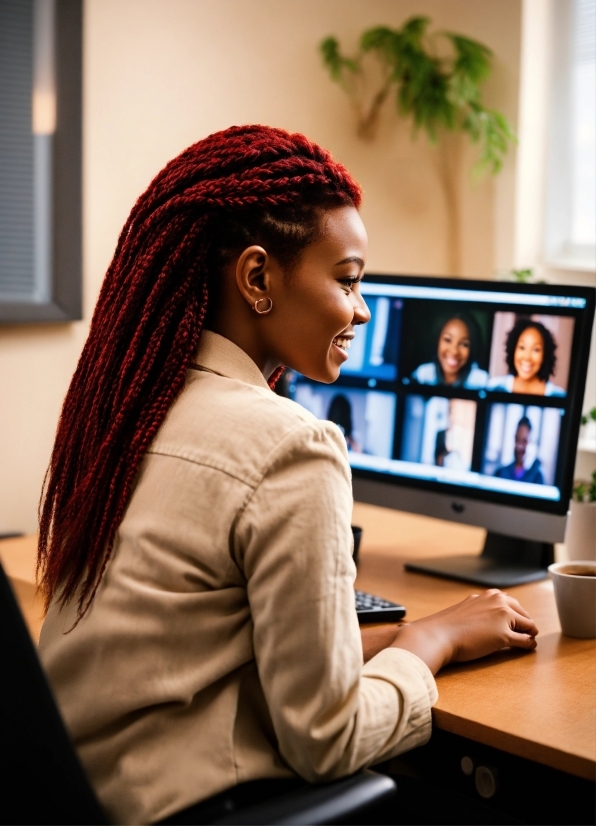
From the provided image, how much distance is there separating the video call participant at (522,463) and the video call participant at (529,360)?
2.2 inches

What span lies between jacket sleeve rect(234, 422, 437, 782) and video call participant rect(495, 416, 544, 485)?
707 mm

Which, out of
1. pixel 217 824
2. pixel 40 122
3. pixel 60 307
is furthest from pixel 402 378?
pixel 217 824

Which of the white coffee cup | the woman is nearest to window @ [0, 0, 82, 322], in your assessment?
the woman

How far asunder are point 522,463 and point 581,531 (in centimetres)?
16

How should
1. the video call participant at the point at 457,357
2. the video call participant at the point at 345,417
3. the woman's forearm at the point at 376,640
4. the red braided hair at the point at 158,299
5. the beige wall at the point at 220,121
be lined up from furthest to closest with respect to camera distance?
1. the beige wall at the point at 220,121
2. the video call participant at the point at 345,417
3. the video call participant at the point at 457,357
4. the woman's forearm at the point at 376,640
5. the red braided hair at the point at 158,299

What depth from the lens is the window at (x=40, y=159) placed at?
1.88 m

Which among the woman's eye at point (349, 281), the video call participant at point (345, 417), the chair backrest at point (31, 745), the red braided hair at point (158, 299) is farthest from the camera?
the video call participant at point (345, 417)

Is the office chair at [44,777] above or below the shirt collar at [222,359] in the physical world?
below

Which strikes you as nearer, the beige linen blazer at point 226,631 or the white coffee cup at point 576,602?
the beige linen blazer at point 226,631

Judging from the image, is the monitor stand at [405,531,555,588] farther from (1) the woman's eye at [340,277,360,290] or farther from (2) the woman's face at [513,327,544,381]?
(1) the woman's eye at [340,277,360,290]

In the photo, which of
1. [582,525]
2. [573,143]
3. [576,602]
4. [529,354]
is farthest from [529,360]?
[573,143]

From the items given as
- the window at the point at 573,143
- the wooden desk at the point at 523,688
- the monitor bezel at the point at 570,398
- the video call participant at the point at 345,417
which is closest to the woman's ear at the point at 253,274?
the wooden desk at the point at 523,688

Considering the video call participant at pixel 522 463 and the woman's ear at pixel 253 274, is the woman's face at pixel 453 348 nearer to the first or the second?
the video call participant at pixel 522 463

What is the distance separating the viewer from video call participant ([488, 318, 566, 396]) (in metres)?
1.56
